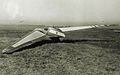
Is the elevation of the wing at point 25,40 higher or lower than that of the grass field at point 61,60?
higher

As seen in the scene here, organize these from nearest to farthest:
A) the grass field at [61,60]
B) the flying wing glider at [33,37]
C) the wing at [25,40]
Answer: the grass field at [61,60], the wing at [25,40], the flying wing glider at [33,37]

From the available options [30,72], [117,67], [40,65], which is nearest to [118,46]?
[117,67]

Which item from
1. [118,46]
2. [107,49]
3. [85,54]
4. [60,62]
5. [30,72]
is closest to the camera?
[30,72]

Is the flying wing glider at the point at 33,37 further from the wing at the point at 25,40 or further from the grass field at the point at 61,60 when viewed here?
the grass field at the point at 61,60

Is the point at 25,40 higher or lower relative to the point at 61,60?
higher

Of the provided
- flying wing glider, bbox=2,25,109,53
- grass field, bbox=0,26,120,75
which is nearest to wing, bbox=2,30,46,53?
flying wing glider, bbox=2,25,109,53

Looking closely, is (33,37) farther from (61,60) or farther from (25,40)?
(61,60)

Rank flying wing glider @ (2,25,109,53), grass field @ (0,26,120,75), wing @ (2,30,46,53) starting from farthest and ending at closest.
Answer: flying wing glider @ (2,25,109,53) → wing @ (2,30,46,53) → grass field @ (0,26,120,75)

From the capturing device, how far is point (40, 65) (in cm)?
1498

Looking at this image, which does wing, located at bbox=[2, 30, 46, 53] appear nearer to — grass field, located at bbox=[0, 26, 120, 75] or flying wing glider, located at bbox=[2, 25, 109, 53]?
flying wing glider, located at bbox=[2, 25, 109, 53]

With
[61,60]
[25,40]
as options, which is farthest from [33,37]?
[61,60]

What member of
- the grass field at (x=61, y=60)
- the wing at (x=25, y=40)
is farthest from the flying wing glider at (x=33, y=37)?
the grass field at (x=61, y=60)

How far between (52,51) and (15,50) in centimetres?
382

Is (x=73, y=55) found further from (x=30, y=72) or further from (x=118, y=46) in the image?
(x=118, y=46)
